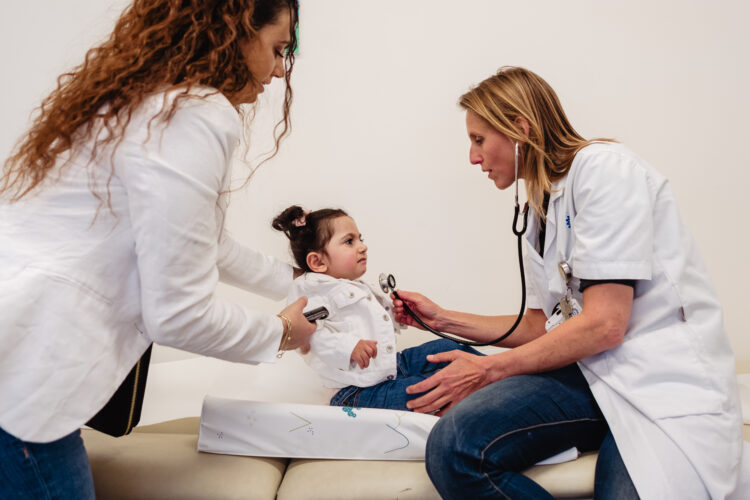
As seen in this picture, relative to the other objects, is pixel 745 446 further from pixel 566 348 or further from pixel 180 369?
pixel 180 369

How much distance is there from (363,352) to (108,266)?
71 centimetres

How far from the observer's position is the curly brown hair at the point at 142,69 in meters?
1.04

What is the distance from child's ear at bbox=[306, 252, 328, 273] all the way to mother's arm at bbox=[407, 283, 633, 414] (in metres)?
0.48

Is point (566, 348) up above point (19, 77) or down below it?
below

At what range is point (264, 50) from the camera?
3.81 feet

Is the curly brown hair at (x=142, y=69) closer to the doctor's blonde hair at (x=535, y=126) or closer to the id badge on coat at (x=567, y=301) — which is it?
the doctor's blonde hair at (x=535, y=126)

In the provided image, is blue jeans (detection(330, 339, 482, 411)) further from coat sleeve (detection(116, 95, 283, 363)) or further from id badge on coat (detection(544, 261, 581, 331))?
coat sleeve (detection(116, 95, 283, 363))

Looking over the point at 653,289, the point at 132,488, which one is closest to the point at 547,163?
the point at 653,289

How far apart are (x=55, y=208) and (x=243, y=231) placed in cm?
126

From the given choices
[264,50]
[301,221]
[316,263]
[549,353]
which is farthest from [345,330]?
[264,50]

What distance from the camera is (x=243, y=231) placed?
230cm

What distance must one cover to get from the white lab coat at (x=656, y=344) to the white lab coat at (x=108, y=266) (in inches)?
30.7

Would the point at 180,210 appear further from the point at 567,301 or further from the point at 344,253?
the point at 567,301

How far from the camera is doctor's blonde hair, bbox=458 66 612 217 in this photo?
4.82 feet
